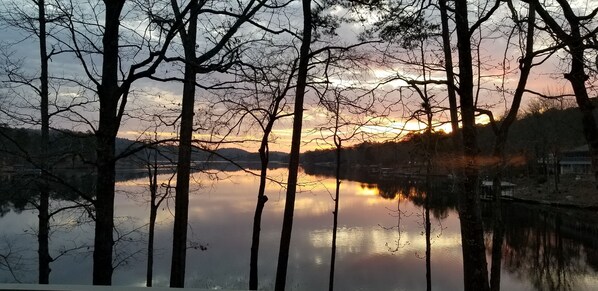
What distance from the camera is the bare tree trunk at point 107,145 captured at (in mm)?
5820

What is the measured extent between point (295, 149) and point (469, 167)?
20.4ft

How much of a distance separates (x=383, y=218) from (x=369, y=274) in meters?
15.2

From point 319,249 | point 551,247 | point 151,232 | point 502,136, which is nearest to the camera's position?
point 502,136

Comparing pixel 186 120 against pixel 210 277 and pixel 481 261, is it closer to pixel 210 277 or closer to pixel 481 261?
pixel 481 261

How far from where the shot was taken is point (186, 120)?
8.95 m

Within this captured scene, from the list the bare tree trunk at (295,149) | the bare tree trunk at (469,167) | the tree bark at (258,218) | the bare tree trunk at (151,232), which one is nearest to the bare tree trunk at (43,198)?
the bare tree trunk at (151,232)

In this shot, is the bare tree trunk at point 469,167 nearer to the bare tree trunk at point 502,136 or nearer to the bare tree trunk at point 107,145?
the bare tree trunk at point 502,136

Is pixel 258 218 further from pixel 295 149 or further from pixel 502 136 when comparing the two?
pixel 502 136

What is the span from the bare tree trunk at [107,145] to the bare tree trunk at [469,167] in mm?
5150

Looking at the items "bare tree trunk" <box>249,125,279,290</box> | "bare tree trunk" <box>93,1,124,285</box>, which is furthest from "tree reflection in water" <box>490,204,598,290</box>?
"bare tree trunk" <box>93,1,124,285</box>

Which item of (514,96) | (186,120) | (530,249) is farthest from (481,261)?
(530,249)

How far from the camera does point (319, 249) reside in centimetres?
2522

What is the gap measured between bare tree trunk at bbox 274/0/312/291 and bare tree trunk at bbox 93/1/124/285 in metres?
6.72

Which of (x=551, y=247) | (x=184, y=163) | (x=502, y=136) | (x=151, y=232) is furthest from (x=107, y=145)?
(x=551, y=247)
